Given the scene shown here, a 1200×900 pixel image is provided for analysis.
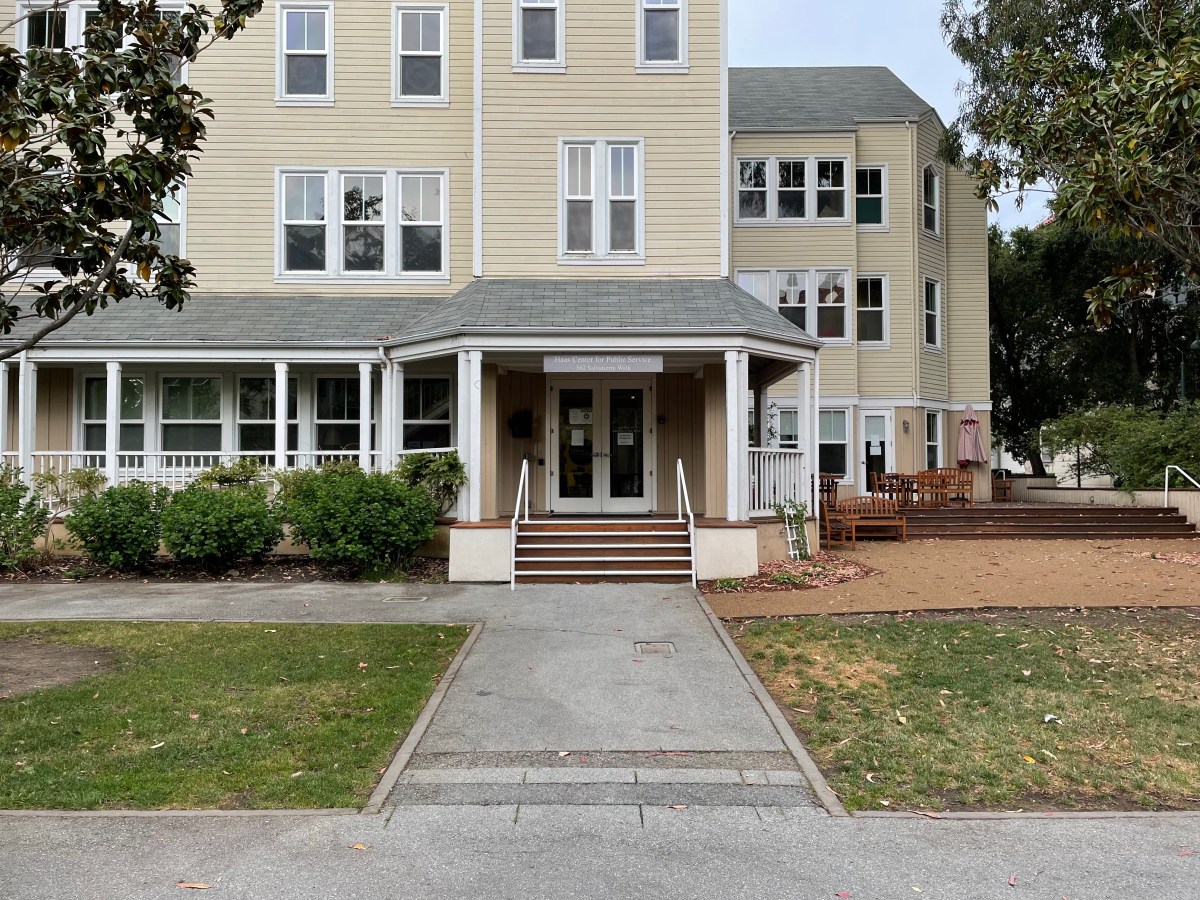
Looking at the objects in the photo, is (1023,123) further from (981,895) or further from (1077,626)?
(981,895)

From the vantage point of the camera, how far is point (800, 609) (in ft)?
30.5

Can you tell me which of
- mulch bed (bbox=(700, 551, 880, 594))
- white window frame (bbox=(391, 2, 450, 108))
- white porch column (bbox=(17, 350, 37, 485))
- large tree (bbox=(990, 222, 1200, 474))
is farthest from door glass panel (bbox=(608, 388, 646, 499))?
large tree (bbox=(990, 222, 1200, 474))

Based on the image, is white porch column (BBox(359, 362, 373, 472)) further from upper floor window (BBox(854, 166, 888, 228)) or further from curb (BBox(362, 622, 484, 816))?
upper floor window (BBox(854, 166, 888, 228))

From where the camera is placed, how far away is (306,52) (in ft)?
49.4

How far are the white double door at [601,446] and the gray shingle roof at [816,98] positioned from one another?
9.18 meters

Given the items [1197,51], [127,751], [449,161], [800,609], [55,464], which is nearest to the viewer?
[127,751]

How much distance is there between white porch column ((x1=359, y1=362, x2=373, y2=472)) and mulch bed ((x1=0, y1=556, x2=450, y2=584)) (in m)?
1.98

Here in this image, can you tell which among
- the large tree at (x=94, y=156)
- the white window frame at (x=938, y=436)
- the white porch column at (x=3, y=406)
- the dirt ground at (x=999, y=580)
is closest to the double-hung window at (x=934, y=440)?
the white window frame at (x=938, y=436)

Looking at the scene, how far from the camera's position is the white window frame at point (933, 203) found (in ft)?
68.1

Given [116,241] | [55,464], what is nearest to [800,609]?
[116,241]

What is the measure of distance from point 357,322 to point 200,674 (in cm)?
820

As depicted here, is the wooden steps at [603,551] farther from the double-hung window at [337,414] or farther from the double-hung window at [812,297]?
the double-hung window at [812,297]

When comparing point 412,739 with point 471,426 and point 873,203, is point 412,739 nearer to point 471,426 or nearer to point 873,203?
point 471,426

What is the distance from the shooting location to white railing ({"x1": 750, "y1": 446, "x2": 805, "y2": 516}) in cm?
1241
